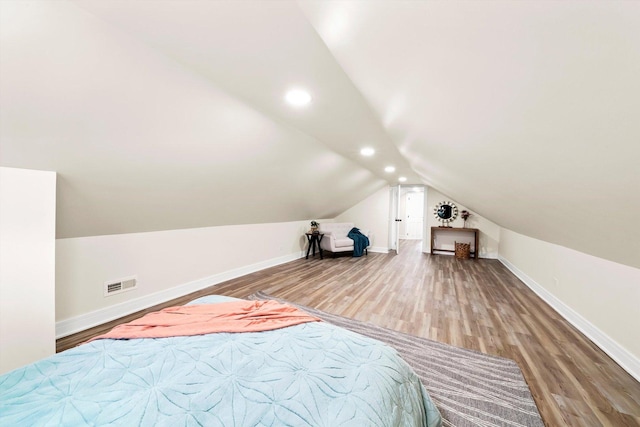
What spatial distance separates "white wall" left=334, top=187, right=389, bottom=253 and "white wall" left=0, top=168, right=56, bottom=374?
244 inches

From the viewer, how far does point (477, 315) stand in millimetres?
2881

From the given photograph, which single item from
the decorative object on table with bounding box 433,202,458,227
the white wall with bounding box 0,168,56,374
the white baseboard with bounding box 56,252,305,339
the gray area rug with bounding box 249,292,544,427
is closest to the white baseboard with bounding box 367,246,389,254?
the decorative object on table with bounding box 433,202,458,227

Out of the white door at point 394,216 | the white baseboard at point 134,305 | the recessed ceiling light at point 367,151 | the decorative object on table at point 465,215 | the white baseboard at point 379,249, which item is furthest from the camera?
the white baseboard at point 379,249

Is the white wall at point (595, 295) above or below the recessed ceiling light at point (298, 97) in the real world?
below

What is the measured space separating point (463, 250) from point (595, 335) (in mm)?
3935

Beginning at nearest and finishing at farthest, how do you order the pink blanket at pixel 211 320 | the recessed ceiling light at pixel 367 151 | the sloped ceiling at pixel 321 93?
the sloped ceiling at pixel 321 93, the pink blanket at pixel 211 320, the recessed ceiling light at pixel 367 151

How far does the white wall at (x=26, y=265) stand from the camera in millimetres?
1732

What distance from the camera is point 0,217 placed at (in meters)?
1.71

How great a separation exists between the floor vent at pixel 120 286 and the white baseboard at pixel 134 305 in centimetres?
15

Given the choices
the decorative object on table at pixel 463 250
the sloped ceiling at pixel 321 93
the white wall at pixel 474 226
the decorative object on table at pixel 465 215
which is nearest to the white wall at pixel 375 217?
the white wall at pixel 474 226

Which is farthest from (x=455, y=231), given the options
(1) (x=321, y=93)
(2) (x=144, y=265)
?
(2) (x=144, y=265)

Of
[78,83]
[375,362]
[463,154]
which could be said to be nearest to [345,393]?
[375,362]

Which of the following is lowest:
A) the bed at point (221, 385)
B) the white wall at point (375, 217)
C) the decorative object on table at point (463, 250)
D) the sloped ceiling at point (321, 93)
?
the decorative object on table at point (463, 250)

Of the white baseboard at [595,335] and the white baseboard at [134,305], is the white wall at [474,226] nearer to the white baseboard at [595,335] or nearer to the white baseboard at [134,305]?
the white baseboard at [595,335]
